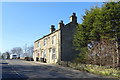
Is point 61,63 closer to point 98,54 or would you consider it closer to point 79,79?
point 98,54

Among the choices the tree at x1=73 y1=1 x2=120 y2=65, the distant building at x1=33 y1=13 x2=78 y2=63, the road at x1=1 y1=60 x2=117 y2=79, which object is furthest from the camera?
the distant building at x1=33 y1=13 x2=78 y2=63

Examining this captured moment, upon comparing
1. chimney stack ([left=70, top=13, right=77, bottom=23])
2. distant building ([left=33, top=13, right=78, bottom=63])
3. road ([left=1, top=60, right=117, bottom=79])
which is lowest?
road ([left=1, top=60, right=117, bottom=79])

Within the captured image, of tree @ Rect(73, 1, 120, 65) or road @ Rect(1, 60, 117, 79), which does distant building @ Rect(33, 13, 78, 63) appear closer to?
tree @ Rect(73, 1, 120, 65)

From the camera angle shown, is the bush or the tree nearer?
the bush

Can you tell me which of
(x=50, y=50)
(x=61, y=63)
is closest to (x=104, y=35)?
(x=61, y=63)

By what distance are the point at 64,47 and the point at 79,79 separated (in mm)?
18713

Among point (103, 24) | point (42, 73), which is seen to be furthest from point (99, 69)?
point (42, 73)

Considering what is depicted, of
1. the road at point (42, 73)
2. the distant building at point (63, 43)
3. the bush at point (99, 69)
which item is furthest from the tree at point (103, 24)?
the distant building at point (63, 43)

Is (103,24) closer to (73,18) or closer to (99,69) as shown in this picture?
(99,69)

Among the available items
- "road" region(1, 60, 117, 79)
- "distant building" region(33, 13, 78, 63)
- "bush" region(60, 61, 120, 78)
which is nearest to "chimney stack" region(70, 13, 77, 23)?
"distant building" region(33, 13, 78, 63)

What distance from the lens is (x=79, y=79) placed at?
15.7 m

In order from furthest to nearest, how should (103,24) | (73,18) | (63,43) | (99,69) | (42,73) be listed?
1. (73,18)
2. (63,43)
3. (103,24)
4. (99,69)
5. (42,73)

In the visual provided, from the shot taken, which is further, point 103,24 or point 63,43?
point 63,43

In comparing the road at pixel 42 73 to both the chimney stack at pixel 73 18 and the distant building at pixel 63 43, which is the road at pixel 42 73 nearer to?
the distant building at pixel 63 43
